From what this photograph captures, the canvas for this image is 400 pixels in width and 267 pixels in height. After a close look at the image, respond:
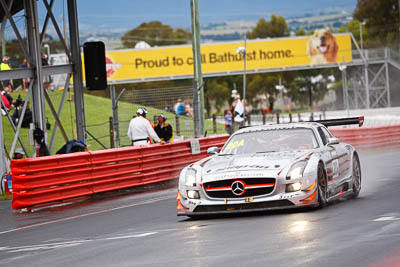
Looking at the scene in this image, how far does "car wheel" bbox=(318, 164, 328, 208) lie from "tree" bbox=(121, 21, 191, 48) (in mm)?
124773

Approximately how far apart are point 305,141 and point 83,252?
435 cm

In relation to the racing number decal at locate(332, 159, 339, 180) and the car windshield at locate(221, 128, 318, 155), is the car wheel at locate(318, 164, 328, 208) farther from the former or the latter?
the car windshield at locate(221, 128, 318, 155)

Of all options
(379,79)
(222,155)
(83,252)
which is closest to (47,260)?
(83,252)

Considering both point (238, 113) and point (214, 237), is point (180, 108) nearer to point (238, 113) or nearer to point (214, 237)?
point (238, 113)

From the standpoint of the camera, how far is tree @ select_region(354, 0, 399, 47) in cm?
9038

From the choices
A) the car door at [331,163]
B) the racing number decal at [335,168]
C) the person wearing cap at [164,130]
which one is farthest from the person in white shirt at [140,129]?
the racing number decal at [335,168]

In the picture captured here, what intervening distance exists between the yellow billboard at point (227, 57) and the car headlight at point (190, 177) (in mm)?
62737

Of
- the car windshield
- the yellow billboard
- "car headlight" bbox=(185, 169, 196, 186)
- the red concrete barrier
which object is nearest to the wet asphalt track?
"car headlight" bbox=(185, 169, 196, 186)

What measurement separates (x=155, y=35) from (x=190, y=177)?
133226mm

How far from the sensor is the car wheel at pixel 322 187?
36.1ft

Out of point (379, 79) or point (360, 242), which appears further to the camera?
point (379, 79)

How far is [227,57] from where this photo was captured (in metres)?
76.2

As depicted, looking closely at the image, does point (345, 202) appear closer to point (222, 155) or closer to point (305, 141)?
point (305, 141)

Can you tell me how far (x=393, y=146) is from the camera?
103ft
